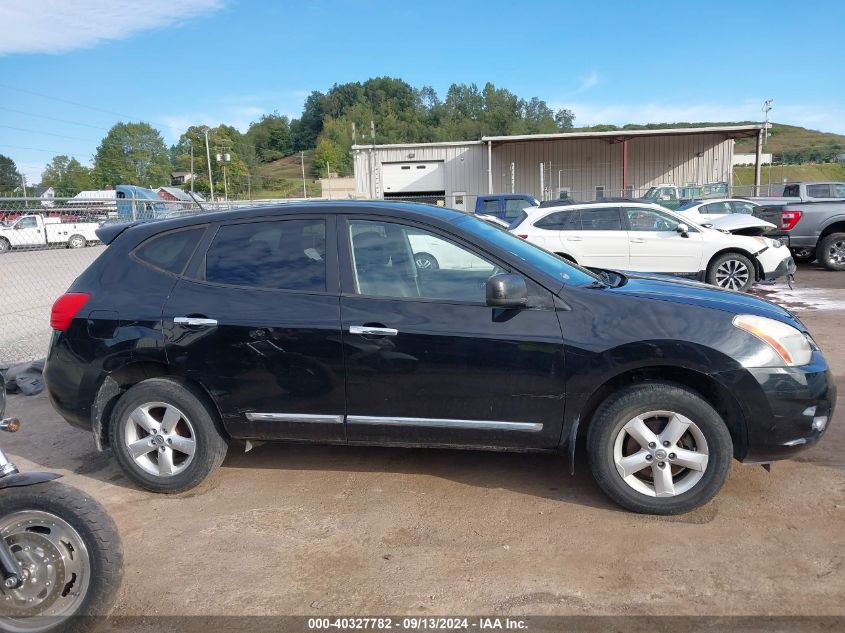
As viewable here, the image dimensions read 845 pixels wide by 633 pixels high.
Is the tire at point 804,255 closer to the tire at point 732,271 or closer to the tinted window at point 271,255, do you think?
the tire at point 732,271

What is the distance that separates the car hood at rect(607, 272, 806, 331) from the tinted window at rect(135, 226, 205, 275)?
2611 millimetres

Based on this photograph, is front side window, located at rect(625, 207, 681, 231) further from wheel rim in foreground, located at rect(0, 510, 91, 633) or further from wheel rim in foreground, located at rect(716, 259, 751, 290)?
wheel rim in foreground, located at rect(0, 510, 91, 633)

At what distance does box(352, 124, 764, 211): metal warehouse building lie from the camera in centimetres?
4056

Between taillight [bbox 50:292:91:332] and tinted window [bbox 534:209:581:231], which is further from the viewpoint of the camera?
tinted window [bbox 534:209:581:231]

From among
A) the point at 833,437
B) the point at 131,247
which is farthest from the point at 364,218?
the point at 833,437

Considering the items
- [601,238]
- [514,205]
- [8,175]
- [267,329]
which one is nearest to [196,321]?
[267,329]

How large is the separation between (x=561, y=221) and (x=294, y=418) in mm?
8786

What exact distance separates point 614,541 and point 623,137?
34602 mm

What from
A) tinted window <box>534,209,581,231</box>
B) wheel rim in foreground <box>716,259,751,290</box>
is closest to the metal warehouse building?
tinted window <box>534,209,581,231</box>

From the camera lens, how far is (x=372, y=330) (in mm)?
3725

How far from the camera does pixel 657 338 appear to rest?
11.5 feet

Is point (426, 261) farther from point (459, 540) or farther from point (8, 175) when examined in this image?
point (8, 175)

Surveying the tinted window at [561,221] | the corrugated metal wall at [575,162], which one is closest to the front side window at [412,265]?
the tinted window at [561,221]

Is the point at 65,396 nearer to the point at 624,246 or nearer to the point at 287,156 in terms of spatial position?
the point at 624,246
